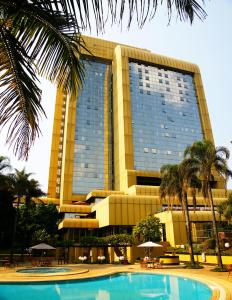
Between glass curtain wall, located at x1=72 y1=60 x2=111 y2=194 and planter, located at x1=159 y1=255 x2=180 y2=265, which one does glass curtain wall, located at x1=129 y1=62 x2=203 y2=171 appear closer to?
glass curtain wall, located at x1=72 y1=60 x2=111 y2=194

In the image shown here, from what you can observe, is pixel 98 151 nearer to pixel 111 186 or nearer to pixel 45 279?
pixel 111 186

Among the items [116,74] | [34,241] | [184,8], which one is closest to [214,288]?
[184,8]

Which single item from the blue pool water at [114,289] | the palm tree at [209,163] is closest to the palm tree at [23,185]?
the blue pool water at [114,289]

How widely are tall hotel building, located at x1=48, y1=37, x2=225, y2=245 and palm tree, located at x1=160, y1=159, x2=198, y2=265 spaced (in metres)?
32.3

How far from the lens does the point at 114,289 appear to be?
19469 mm

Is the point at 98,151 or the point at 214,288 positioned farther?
the point at 98,151

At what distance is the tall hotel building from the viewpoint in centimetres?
7581

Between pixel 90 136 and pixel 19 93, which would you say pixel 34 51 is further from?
pixel 90 136

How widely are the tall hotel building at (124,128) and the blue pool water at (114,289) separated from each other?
1576 inches

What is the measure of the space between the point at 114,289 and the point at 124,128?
6120 cm

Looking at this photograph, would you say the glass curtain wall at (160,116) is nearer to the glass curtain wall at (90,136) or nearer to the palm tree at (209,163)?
the glass curtain wall at (90,136)

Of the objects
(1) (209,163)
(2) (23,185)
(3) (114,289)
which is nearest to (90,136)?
(2) (23,185)

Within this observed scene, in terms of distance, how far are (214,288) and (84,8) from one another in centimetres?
1715

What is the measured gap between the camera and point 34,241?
47594mm
